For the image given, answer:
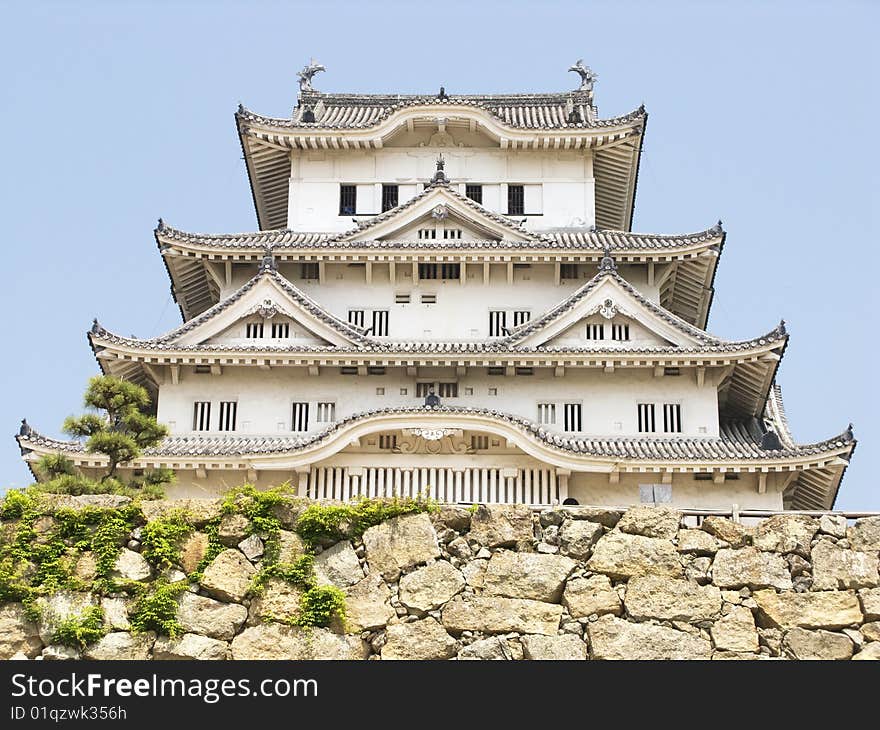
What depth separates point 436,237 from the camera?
34000mm

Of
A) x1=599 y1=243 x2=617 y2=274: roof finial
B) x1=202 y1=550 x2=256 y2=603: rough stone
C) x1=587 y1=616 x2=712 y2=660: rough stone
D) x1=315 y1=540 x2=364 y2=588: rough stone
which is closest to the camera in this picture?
x1=587 y1=616 x2=712 y2=660: rough stone

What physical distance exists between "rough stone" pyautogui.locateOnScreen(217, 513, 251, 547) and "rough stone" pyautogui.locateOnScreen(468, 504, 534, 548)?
2.93 meters

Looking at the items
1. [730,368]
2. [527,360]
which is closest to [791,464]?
[730,368]

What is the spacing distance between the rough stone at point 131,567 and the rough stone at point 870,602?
9.06 meters

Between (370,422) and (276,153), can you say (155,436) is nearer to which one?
(370,422)

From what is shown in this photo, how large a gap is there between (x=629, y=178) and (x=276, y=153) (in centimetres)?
877

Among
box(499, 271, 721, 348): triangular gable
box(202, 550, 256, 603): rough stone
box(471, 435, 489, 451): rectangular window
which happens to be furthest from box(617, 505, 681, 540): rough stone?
box(499, 271, 721, 348): triangular gable

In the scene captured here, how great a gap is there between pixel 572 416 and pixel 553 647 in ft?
43.1

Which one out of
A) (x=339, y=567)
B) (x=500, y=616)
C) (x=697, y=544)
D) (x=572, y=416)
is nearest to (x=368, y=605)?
(x=339, y=567)

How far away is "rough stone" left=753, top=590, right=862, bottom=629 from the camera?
18584 millimetres

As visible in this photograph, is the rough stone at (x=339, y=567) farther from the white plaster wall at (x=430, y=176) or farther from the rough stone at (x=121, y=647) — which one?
the white plaster wall at (x=430, y=176)

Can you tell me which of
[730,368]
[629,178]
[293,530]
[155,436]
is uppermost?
[629,178]

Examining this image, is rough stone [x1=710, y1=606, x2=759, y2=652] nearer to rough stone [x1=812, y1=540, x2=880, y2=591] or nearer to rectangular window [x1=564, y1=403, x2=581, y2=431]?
rough stone [x1=812, y1=540, x2=880, y2=591]

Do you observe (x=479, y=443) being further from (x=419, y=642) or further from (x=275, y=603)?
(x=419, y=642)
